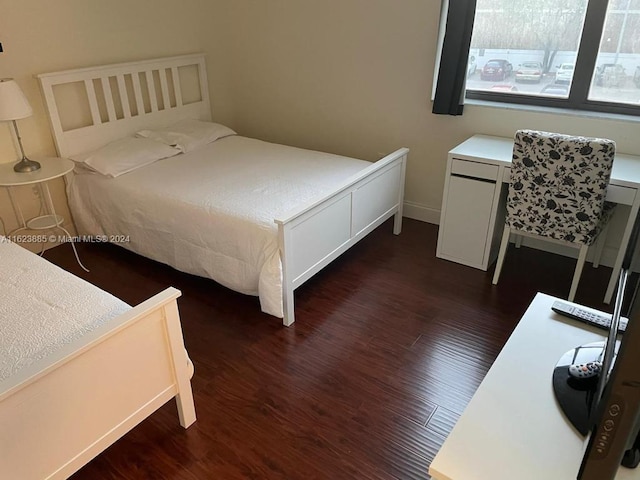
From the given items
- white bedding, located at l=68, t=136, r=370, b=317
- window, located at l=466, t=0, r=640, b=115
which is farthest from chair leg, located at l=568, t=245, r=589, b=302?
white bedding, located at l=68, t=136, r=370, b=317

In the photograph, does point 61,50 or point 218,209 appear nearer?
point 218,209

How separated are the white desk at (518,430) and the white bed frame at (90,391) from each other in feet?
3.30

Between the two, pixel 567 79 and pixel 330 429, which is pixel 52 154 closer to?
pixel 330 429

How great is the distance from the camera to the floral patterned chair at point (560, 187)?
2.28m

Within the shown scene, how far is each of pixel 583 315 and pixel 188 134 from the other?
9.72 feet

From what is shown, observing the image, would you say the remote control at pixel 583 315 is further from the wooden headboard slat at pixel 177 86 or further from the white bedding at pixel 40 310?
the wooden headboard slat at pixel 177 86

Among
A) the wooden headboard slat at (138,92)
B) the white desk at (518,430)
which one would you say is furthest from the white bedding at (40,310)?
the wooden headboard slat at (138,92)

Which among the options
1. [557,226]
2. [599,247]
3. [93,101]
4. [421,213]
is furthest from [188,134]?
[599,247]

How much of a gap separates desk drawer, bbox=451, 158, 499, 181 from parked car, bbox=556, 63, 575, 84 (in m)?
0.77

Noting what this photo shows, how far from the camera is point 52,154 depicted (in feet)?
10.3

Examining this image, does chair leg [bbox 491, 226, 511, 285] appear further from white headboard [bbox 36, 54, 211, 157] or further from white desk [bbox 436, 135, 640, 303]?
white headboard [bbox 36, 54, 211, 157]

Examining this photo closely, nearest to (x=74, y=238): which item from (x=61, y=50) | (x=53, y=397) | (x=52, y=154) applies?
(x=52, y=154)

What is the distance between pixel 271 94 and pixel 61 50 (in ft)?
5.14

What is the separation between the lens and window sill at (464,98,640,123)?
2.79 metres
